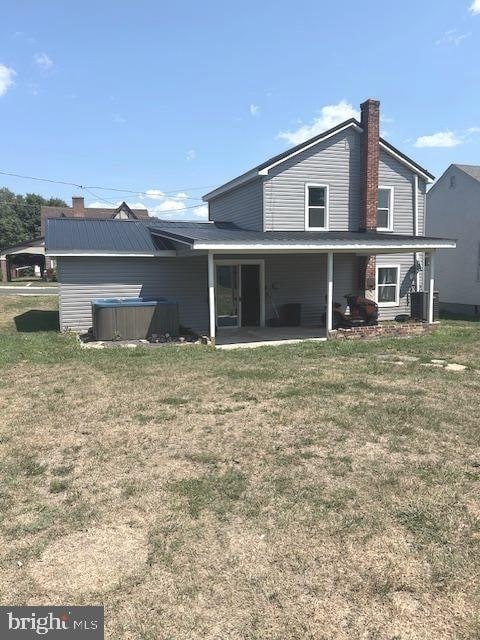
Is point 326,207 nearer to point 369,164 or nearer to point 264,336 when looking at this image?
point 369,164

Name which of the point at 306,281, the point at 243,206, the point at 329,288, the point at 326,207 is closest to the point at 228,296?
the point at 306,281

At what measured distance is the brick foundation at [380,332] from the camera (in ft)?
42.2

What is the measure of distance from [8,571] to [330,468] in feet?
9.35

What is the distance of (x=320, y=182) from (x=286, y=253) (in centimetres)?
309

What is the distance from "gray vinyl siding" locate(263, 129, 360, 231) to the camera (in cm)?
1513

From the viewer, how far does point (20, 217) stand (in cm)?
8162

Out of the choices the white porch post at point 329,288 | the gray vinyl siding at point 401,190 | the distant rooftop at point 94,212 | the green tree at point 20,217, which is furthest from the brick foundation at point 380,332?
the green tree at point 20,217

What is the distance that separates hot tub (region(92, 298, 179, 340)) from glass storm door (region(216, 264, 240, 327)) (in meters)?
2.67

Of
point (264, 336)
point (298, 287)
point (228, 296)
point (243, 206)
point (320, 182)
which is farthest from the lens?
point (243, 206)

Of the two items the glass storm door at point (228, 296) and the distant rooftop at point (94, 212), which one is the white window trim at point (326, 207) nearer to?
the glass storm door at point (228, 296)

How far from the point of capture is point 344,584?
3.07m

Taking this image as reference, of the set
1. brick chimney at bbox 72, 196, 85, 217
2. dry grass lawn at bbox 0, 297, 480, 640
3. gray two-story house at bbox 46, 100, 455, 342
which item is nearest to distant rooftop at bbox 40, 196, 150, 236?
brick chimney at bbox 72, 196, 85, 217

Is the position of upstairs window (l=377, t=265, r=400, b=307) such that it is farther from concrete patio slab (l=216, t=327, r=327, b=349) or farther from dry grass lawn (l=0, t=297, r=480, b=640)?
dry grass lawn (l=0, t=297, r=480, b=640)

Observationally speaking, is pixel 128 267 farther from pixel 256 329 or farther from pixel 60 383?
pixel 60 383
